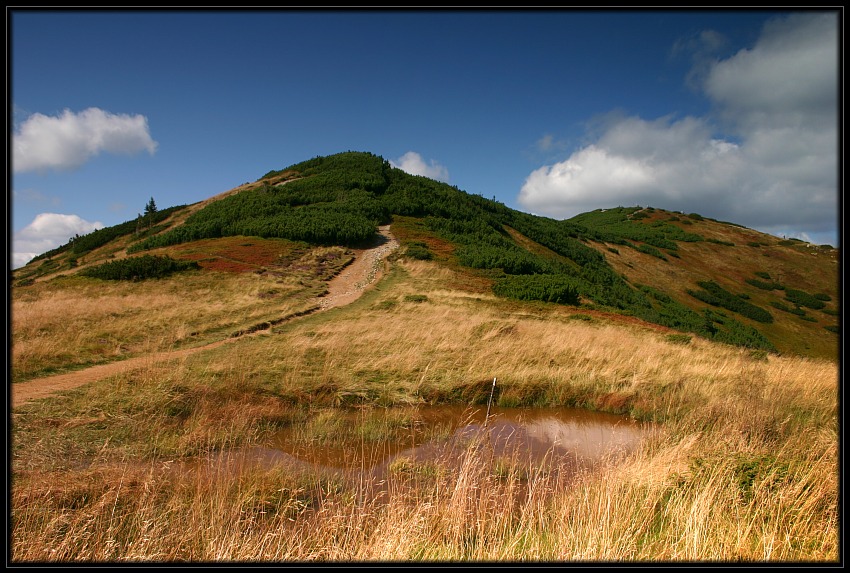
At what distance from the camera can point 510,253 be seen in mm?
35125

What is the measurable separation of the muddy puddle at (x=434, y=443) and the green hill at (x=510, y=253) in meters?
16.6

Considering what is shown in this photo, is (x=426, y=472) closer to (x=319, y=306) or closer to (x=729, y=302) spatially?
(x=319, y=306)

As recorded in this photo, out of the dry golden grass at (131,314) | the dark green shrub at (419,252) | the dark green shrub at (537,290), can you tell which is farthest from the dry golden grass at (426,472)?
the dark green shrub at (419,252)

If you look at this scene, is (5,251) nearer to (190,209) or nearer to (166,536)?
(166,536)

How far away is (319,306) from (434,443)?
1478 centimetres

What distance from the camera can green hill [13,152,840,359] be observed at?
3089cm

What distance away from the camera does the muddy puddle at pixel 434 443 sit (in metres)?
5.77

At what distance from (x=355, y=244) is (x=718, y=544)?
3404 cm

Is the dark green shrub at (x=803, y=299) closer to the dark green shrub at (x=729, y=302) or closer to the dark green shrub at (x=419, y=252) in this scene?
the dark green shrub at (x=729, y=302)

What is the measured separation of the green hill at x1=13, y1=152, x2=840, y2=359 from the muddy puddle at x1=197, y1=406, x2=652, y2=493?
1662cm

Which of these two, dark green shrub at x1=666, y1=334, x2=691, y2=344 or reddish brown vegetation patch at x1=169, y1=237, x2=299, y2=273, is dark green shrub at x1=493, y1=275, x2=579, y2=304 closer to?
dark green shrub at x1=666, y1=334, x2=691, y2=344

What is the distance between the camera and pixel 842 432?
382 cm

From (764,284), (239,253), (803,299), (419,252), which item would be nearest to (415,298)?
(419,252)

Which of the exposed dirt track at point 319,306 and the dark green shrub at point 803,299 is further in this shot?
the dark green shrub at point 803,299
